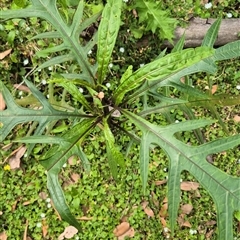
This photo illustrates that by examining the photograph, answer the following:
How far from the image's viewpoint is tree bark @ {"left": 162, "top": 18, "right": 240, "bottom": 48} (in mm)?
2928

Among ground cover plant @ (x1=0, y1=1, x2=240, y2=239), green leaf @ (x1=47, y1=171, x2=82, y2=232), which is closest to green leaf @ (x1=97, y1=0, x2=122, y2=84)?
ground cover plant @ (x1=0, y1=1, x2=240, y2=239)

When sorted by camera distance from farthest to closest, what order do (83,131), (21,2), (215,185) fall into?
(21,2)
(83,131)
(215,185)

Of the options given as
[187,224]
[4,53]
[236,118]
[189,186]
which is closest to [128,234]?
[187,224]

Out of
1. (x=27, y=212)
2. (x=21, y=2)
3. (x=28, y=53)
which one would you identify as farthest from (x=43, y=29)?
(x=27, y=212)

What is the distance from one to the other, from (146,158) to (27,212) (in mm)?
1356

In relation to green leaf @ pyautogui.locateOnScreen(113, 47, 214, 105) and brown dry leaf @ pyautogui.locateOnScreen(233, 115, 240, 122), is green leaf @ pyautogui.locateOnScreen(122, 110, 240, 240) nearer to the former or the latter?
green leaf @ pyautogui.locateOnScreen(113, 47, 214, 105)

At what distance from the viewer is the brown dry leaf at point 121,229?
9.71 feet

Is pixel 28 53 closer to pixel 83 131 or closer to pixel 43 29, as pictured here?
pixel 43 29

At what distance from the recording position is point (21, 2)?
2400 mm

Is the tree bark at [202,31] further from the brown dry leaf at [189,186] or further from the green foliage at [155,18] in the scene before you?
the brown dry leaf at [189,186]

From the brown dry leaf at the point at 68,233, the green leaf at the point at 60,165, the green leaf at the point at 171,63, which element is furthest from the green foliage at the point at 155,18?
the brown dry leaf at the point at 68,233

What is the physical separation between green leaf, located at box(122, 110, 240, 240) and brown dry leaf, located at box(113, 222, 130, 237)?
1128 mm

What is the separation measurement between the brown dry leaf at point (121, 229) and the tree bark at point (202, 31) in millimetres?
1147

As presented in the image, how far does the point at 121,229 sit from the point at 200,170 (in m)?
1.26
